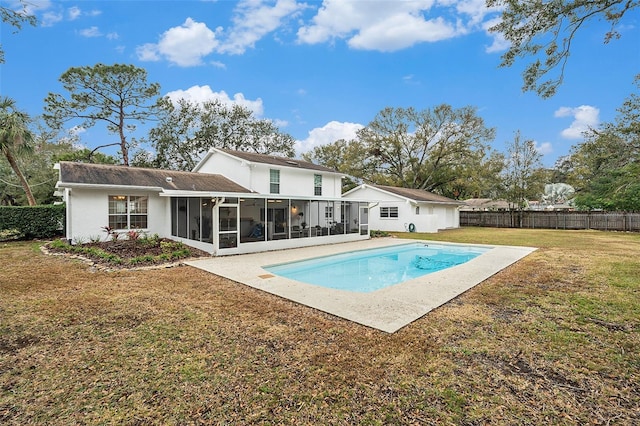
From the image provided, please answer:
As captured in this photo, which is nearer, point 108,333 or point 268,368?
point 268,368

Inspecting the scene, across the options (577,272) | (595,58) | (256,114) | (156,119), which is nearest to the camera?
(595,58)

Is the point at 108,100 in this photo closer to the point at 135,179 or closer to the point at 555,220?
the point at 135,179

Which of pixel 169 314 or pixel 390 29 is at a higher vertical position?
pixel 390 29

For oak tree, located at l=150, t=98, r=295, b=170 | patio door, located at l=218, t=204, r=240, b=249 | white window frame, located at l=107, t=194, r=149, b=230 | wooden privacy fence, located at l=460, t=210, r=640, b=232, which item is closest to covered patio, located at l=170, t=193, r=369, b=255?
patio door, located at l=218, t=204, r=240, b=249

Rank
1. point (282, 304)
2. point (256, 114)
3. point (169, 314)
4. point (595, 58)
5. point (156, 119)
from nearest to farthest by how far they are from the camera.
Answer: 1. point (169, 314)
2. point (282, 304)
3. point (595, 58)
4. point (156, 119)
5. point (256, 114)

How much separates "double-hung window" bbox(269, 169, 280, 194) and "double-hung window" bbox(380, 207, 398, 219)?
1003 cm

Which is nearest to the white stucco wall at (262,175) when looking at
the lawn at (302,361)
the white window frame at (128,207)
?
the white window frame at (128,207)

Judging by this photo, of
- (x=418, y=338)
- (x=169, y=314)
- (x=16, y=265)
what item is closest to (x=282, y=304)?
(x=169, y=314)

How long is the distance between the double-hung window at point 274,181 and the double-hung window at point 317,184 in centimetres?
305

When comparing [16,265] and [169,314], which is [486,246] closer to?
[169,314]

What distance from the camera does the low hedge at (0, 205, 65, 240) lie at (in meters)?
13.4

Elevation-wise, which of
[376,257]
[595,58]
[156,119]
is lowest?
[376,257]

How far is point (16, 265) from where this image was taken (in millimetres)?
8633

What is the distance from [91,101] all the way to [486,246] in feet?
101
